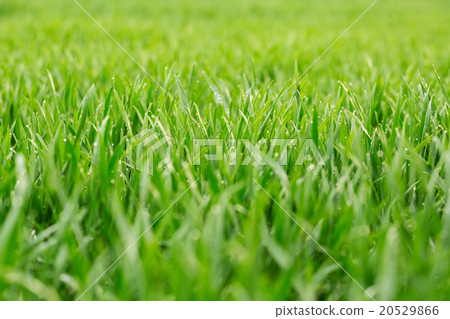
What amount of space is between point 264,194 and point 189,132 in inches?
13.0

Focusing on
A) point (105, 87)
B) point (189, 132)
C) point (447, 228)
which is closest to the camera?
point (447, 228)

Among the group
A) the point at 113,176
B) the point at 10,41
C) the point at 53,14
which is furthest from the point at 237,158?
the point at 53,14

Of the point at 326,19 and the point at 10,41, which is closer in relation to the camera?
the point at 10,41

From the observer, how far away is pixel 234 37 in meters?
3.29

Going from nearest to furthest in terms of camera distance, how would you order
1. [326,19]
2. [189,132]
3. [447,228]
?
[447,228] < [189,132] < [326,19]

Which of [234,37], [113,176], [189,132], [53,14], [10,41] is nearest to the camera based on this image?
[113,176]

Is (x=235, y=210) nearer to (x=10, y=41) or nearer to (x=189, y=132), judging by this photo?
(x=189, y=132)

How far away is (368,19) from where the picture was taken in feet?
15.8

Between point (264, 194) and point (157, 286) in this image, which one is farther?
point (264, 194)

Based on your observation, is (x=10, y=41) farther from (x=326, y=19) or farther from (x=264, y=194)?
(x=326, y=19)

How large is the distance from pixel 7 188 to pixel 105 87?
0.98 metres

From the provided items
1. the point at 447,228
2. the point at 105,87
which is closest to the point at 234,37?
the point at 105,87

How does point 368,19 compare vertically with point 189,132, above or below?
below
